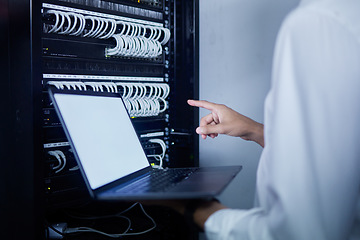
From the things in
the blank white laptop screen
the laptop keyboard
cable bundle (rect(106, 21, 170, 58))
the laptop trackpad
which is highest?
cable bundle (rect(106, 21, 170, 58))

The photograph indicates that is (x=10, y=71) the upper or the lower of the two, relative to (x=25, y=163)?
upper

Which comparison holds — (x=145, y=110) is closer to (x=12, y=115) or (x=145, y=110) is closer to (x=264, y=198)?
(x=12, y=115)

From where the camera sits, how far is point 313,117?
1.99 feet

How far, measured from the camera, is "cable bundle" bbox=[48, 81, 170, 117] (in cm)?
134

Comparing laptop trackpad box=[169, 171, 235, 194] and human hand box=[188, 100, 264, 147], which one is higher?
human hand box=[188, 100, 264, 147]

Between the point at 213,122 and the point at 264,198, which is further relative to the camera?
the point at 213,122

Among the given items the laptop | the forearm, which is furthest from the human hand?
the laptop

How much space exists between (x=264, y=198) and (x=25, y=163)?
0.68 meters

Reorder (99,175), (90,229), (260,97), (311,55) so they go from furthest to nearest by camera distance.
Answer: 1. (260,97)
2. (90,229)
3. (99,175)
4. (311,55)

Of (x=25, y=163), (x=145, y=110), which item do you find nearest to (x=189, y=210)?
(x=25, y=163)

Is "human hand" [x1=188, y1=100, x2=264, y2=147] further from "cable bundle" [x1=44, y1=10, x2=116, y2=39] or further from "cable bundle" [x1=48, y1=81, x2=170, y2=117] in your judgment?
"cable bundle" [x1=44, y1=10, x2=116, y2=39]

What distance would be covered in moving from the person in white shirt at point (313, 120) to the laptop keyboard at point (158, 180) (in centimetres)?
34

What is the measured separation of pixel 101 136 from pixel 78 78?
276mm

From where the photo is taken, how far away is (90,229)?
1.24 m
